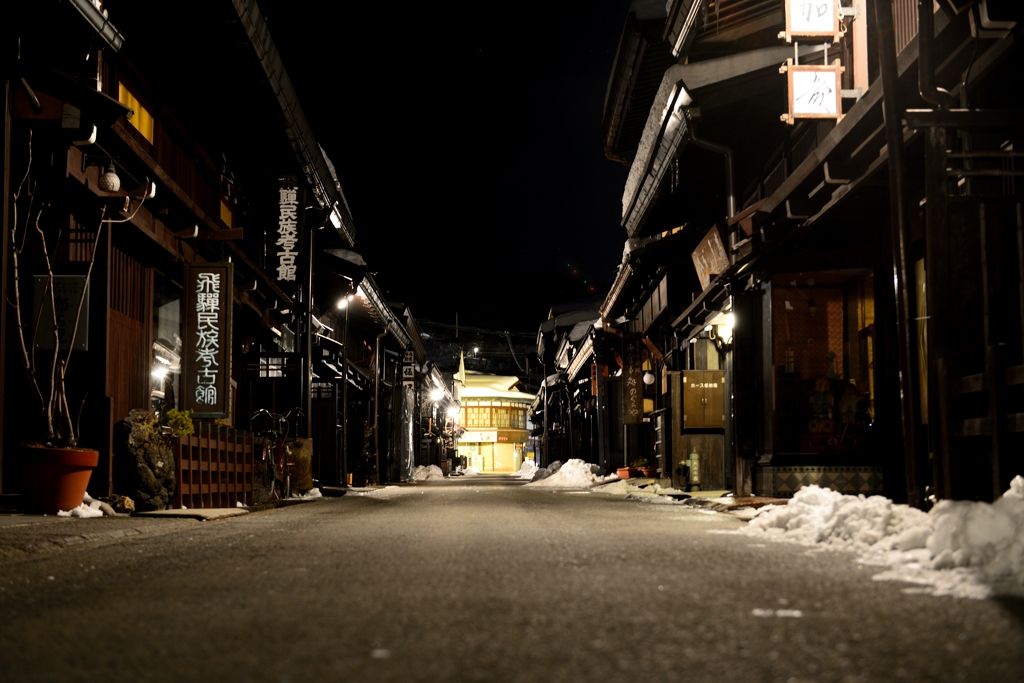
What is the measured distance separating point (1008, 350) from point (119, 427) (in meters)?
11.0

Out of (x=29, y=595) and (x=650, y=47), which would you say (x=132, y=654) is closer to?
(x=29, y=595)

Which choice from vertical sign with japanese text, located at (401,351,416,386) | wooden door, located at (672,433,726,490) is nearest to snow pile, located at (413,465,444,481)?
vertical sign with japanese text, located at (401,351,416,386)

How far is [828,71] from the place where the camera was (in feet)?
41.6

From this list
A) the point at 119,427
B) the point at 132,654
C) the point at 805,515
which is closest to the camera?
the point at 132,654

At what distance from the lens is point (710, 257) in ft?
63.1

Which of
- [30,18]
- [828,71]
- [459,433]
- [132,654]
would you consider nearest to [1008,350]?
[828,71]

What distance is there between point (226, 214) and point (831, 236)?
14247 millimetres

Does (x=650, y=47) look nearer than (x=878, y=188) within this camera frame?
No

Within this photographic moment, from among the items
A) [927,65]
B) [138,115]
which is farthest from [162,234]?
[927,65]

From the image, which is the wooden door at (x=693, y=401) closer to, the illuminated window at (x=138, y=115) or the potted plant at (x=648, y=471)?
the potted plant at (x=648, y=471)

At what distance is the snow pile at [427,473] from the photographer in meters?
49.6

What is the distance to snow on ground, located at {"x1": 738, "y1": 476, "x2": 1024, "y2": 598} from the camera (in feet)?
16.2

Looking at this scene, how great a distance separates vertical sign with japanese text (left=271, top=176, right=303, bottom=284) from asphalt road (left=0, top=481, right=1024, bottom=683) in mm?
16904

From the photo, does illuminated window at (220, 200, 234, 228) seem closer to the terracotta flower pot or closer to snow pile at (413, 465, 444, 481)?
the terracotta flower pot
